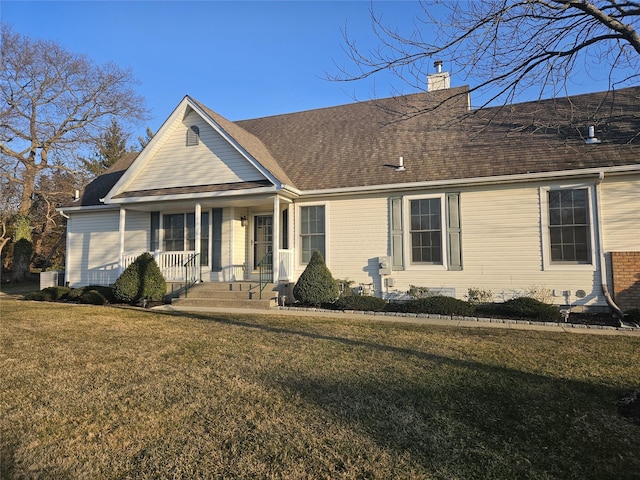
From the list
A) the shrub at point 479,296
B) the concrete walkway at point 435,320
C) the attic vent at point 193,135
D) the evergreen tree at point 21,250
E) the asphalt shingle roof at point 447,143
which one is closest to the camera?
the concrete walkway at point 435,320

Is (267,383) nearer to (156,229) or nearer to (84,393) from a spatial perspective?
(84,393)

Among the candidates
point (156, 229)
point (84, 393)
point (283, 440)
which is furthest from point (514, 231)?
point (156, 229)

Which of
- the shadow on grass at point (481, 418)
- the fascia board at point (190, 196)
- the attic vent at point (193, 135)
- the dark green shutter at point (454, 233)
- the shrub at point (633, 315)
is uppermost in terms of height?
the attic vent at point (193, 135)

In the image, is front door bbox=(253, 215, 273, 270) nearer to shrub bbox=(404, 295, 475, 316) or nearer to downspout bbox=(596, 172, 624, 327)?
shrub bbox=(404, 295, 475, 316)

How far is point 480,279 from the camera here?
1091 centimetres

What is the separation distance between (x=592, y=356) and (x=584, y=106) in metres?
8.98

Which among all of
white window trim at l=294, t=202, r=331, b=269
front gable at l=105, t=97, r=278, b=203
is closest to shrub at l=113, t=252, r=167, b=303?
front gable at l=105, t=97, r=278, b=203

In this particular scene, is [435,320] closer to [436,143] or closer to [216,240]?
[436,143]

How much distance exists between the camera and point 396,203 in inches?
465

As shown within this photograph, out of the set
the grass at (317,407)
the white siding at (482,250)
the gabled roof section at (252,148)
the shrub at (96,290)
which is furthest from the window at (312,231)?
the shrub at (96,290)

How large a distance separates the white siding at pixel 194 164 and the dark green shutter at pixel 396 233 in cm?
416

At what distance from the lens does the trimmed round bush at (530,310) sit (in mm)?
9031

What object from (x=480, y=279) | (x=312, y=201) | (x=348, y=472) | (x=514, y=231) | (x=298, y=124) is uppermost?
(x=298, y=124)

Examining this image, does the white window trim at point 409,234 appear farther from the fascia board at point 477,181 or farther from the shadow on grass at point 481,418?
the shadow on grass at point 481,418
